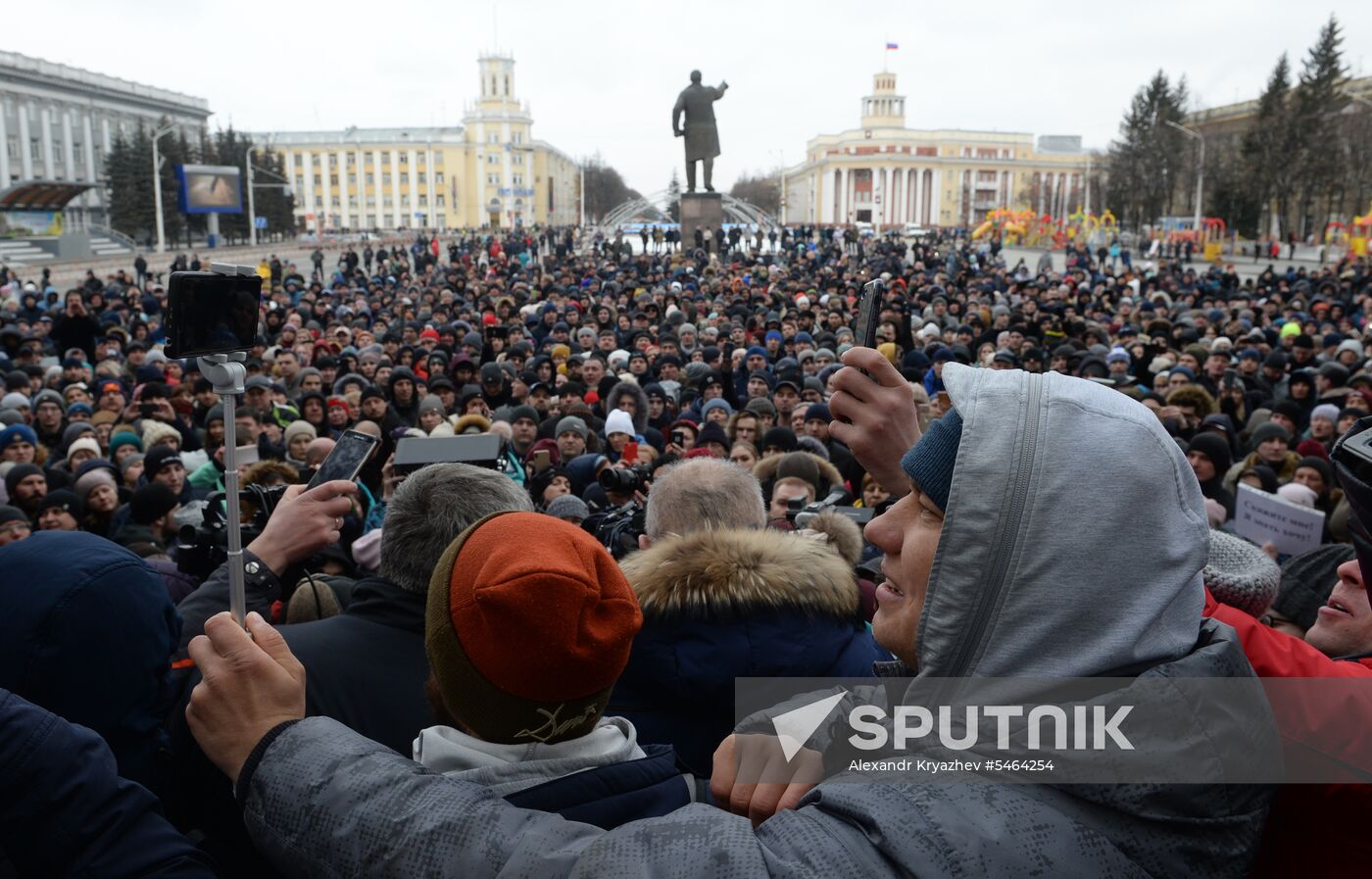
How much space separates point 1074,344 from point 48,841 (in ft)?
43.0

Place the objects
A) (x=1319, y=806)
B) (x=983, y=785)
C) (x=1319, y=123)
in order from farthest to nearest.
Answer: (x=1319, y=123) → (x=1319, y=806) → (x=983, y=785)

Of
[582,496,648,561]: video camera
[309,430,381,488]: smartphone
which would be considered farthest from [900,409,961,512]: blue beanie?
[582,496,648,561]: video camera

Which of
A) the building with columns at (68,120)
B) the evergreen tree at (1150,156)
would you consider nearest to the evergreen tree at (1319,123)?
the evergreen tree at (1150,156)

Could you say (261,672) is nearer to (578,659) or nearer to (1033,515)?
(578,659)

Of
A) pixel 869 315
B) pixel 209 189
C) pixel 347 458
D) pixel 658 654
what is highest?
pixel 209 189

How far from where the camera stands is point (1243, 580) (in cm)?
248

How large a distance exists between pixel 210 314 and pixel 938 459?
130 cm

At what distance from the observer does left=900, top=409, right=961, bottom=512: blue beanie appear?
1.38 meters

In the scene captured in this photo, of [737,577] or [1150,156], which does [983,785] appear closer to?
[737,577]

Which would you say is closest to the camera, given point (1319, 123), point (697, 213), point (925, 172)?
point (697, 213)

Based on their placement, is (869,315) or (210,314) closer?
(210,314)

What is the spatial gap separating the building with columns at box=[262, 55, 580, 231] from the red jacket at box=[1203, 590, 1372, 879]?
121 meters

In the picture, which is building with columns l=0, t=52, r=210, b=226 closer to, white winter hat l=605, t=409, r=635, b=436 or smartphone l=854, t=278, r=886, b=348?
white winter hat l=605, t=409, r=635, b=436

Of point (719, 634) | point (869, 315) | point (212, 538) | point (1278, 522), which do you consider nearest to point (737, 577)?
point (719, 634)
